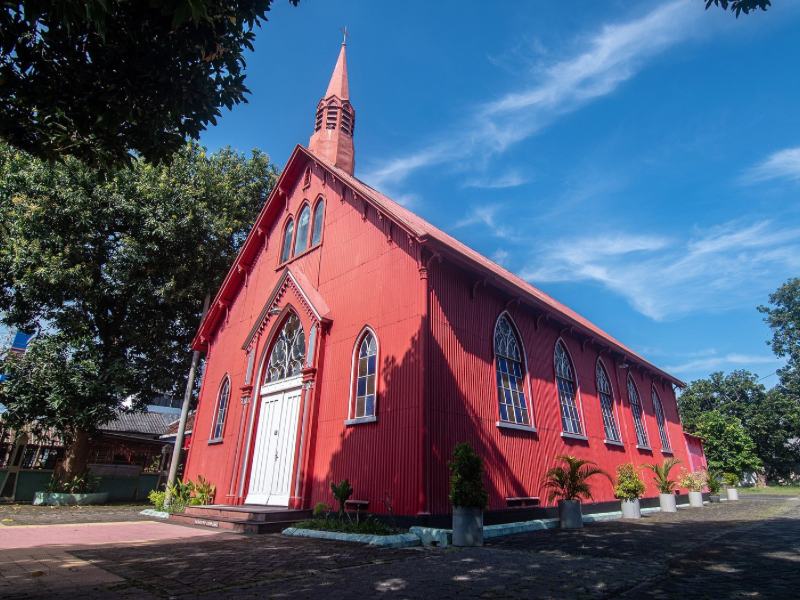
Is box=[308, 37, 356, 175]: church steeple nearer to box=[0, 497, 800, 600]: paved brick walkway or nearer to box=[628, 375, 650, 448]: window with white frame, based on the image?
box=[0, 497, 800, 600]: paved brick walkway

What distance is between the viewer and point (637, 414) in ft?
61.8

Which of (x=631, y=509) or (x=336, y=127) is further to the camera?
(x=336, y=127)

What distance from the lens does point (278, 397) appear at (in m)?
12.6

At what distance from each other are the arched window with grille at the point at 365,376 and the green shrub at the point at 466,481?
7.78ft

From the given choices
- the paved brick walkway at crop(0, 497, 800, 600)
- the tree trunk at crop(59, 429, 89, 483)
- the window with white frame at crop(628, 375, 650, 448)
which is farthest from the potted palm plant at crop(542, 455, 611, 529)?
the tree trunk at crop(59, 429, 89, 483)

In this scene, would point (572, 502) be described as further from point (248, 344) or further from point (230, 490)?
point (248, 344)

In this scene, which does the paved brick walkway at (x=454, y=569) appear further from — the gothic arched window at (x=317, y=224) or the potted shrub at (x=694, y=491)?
the potted shrub at (x=694, y=491)

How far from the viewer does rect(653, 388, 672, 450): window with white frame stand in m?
20.6

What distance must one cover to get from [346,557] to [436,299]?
5.25m

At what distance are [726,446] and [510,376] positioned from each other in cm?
2798

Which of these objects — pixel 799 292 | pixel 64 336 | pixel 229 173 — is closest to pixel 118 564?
pixel 64 336

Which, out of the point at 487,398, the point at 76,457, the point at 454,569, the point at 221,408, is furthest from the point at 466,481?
the point at 76,457

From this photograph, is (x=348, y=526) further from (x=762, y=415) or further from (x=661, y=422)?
(x=762, y=415)

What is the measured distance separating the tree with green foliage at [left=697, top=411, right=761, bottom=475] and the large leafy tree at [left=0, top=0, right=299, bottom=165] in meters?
35.6
